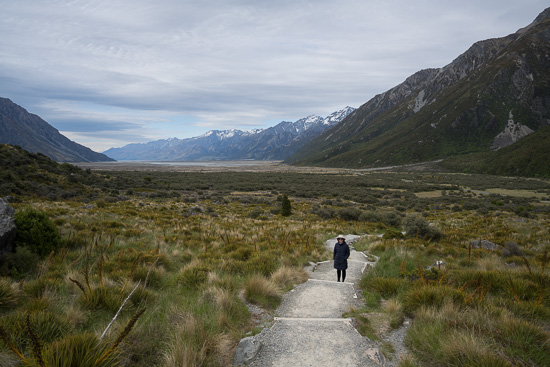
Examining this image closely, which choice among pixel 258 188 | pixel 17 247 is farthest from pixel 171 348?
pixel 258 188

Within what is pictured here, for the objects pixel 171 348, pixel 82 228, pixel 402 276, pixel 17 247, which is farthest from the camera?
pixel 82 228

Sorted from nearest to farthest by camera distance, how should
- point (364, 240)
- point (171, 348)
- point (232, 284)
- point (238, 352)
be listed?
point (171, 348) → point (238, 352) → point (232, 284) → point (364, 240)

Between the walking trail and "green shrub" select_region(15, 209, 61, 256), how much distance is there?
7.34 meters

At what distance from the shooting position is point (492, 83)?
16950 centimetres

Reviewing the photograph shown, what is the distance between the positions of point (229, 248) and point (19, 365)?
25.8 ft

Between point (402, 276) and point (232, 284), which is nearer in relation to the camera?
point (232, 284)

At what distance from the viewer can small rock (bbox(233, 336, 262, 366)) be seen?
390 cm

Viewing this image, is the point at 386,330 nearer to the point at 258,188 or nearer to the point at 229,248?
the point at 229,248

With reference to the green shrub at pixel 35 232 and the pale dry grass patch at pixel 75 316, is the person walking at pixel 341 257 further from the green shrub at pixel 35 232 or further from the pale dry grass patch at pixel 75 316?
the green shrub at pixel 35 232

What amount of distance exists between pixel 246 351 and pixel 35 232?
790 centimetres

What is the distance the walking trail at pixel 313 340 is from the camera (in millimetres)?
3961

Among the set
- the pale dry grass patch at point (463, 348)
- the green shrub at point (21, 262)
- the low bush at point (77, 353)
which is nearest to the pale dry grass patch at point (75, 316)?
the low bush at point (77, 353)

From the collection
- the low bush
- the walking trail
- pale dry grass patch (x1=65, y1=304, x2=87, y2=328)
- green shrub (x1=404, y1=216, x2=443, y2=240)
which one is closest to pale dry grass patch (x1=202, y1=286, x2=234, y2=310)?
the walking trail

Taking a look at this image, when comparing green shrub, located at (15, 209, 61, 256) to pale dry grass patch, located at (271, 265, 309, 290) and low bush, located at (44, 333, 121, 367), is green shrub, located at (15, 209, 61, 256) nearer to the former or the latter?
low bush, located at (44, 333, 121, 367)
